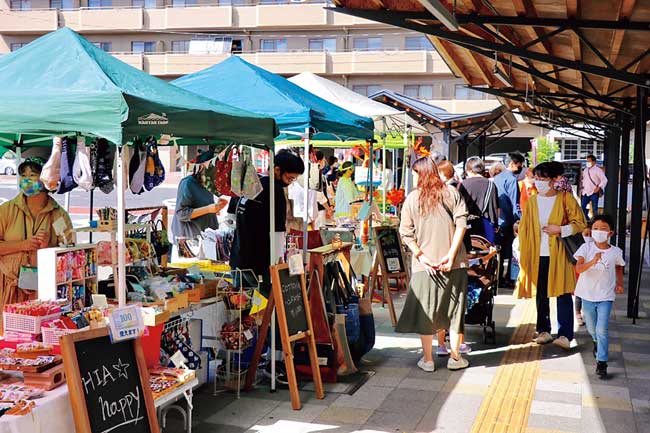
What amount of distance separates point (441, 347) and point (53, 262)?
13.0 feet

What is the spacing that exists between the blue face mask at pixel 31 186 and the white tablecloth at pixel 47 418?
7.32 feet

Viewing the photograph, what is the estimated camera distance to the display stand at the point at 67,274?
4.77 meters

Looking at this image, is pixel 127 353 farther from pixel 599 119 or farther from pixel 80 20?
pixel 80 20

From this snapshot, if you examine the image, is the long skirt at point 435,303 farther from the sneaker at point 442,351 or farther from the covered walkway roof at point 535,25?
the covered walkway roof at point 535,25

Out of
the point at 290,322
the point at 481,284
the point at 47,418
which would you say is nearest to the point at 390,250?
the point at 481,284

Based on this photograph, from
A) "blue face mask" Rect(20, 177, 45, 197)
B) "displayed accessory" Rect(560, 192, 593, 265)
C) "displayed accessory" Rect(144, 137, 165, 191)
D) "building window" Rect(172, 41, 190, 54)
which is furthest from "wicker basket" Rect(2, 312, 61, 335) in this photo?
"building window" Rect(172, 41, 190, 54)

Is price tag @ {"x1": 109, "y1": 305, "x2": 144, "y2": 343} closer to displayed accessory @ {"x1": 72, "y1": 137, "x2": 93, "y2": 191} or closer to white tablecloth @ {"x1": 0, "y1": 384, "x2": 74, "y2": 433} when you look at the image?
white tablecloth @ {"x1": 0, "y1": 384, "x2": 74, "y2": 433}

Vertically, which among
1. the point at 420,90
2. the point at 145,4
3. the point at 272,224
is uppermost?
the point at 145,4

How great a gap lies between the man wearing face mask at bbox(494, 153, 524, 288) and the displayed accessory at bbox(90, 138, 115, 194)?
7.00 m

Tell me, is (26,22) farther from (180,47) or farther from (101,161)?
(101,161)

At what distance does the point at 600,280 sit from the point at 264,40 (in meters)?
40.5

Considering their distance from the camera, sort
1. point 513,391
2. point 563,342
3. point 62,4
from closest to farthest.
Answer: point 513,391
point 563,342
point 62,4

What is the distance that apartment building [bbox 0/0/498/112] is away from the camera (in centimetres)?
4338

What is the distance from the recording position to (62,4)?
46500mm
